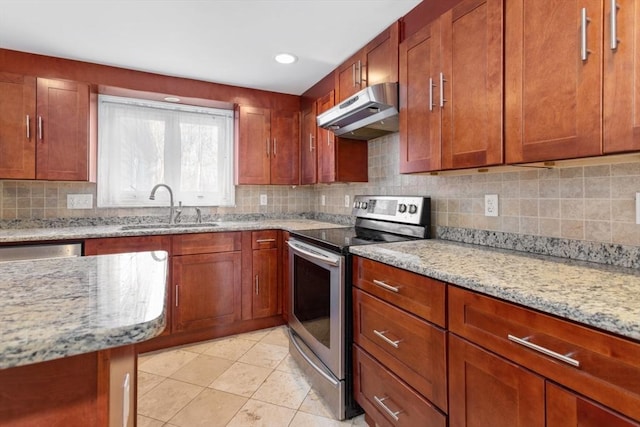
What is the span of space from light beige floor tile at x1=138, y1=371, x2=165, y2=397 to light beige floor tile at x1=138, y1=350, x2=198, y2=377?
0.04 m

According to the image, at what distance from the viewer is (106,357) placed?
0.56 metres

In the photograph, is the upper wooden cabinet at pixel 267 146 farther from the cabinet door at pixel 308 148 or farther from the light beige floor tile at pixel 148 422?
the light beige floor tile at pixel 148 422

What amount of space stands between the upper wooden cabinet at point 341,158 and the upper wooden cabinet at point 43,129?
1.84m

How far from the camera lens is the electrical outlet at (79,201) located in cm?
262

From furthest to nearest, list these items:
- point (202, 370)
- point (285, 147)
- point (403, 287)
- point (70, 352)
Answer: point (285, 147)
point (202, 370)
point (403, 287)
point (70, 352)

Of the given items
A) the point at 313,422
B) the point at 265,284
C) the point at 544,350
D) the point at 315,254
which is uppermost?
the point at 315,254

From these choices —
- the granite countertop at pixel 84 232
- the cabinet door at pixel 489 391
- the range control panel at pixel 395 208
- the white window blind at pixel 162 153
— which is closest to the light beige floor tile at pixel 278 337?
the granite countertop at pixel 84 232

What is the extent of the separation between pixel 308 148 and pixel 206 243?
1.26m

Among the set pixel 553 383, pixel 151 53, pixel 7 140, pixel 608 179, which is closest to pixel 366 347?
pixel 553 383

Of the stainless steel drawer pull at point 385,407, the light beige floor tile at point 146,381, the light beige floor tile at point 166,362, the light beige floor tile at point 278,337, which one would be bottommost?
the light beige floor tile at point 146,381

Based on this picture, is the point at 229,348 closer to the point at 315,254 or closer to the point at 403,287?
the point at 315,254

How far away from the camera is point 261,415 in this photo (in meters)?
1.68

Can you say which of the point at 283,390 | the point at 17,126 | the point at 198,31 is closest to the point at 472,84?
the point at 198,31

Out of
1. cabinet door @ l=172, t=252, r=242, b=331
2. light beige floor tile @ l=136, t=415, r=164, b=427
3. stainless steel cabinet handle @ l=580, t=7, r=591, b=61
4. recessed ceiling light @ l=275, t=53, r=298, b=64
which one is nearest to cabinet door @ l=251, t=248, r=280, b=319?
cabinet door @ l=172, t=252, r=242, b=331
